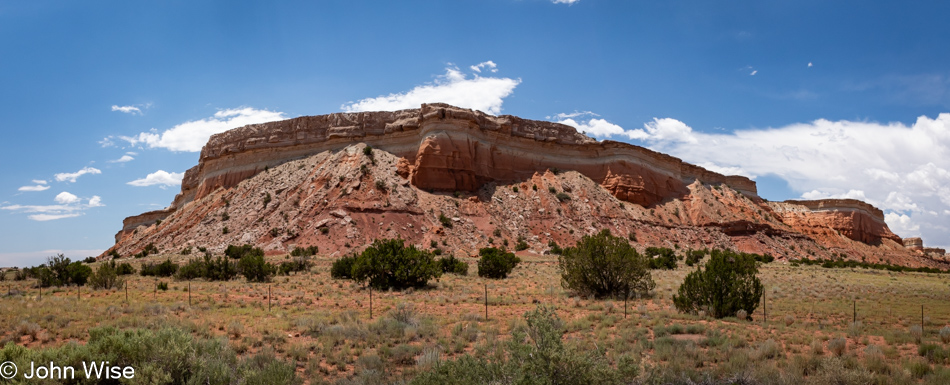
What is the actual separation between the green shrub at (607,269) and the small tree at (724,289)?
370 cm

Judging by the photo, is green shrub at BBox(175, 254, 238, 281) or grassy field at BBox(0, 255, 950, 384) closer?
grassy field at BBox(0, 255, 950, 384)

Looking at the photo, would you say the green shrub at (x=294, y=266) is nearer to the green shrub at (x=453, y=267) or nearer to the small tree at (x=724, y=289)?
the green shrub at (x=453, y=267)

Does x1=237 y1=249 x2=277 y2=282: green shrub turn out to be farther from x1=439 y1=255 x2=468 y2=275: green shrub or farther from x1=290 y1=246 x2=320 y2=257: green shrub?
x1=290 y1=246 x2=320 y2=257: green shrub

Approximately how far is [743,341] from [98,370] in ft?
39.7

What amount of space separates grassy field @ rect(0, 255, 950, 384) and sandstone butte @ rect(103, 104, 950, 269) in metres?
22.9

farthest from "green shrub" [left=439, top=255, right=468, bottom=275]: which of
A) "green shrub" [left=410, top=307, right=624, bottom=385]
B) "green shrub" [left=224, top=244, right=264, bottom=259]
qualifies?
"green shrub" [left=410, top=307, right=624, bottom=385]

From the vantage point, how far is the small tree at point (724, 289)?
53.8 feet

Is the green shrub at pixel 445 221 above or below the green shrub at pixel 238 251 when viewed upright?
above

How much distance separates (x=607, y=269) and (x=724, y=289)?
5.45 meters

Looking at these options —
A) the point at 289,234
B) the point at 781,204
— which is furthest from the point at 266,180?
the point at 781,204
